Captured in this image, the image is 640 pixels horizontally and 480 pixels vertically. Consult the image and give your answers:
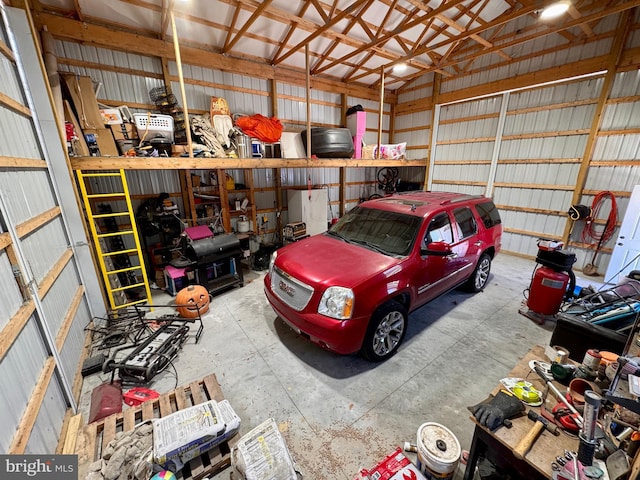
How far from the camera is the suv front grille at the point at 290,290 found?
2.70 metres

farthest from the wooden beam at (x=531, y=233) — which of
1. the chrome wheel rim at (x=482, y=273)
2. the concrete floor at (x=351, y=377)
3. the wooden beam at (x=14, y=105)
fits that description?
the wooden beam at (x=14, y=105)

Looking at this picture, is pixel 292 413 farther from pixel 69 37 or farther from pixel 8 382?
pixel 69 37

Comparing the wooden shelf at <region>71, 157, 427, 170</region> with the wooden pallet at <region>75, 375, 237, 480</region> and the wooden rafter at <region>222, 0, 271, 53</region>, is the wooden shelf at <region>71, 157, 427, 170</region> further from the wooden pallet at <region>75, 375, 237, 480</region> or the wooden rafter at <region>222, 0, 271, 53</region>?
the wooden pallet at <region>75, 375, 237, 480</region>

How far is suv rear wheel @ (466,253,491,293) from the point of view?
14.5 feet

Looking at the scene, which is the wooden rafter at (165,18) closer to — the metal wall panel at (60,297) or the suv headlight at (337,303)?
the metal wall panel at (60,297)

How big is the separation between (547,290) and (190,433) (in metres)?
4.63

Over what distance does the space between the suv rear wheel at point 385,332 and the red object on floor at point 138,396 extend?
2.18 m

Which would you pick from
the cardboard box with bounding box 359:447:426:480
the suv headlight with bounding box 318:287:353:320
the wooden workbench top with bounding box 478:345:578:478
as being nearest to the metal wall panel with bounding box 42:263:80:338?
the suv headlight with bounding box 318:287:353:320

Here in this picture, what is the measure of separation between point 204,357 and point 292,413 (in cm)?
136

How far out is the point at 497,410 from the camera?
1.44 m

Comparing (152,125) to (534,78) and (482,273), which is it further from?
(534,78)

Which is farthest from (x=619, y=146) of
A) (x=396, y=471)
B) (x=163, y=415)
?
(x=163, y=415)

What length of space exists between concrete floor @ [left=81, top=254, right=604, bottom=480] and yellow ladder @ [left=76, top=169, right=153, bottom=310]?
4.34ft

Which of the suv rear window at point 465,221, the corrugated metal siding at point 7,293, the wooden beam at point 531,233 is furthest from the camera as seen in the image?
the wooden beam at point 531,233
